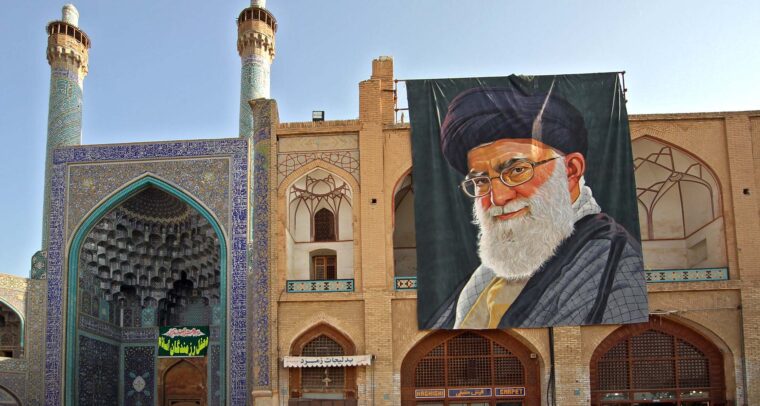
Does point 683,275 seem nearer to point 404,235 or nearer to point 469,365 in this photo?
point 469,365

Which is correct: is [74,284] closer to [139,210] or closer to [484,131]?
[139,210]

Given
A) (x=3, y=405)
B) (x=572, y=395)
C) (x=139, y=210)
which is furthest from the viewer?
(x=139, y=210)

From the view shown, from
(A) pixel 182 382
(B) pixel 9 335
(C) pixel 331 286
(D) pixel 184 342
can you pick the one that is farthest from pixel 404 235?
(B) pixel 9 335

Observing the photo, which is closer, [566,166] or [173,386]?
[566,166]

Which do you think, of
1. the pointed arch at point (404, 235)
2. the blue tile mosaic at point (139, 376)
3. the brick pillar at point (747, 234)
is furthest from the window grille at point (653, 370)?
the blue tile mosaic at point (139, 376)

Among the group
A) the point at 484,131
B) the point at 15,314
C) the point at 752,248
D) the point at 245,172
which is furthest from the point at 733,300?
the point at 15,314

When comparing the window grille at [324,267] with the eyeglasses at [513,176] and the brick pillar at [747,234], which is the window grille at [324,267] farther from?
the brick pillar at [747,234]

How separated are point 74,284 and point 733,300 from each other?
1217cm

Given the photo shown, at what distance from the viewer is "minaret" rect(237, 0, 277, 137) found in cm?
2323

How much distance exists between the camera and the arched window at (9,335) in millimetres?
19391

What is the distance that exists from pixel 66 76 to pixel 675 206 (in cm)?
1372

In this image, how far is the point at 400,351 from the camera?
53.5 ft

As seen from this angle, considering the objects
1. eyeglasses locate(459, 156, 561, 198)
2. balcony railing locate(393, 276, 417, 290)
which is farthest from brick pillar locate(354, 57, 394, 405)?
eyeglasses locate(459, 156, 561, 198)

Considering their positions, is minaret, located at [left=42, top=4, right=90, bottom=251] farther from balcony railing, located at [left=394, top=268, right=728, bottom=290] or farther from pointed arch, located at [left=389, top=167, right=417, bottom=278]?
balcony railing, located at [left=394, top=268, right=728, bottom=290]
